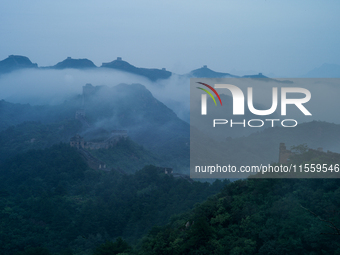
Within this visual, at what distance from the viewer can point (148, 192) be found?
34000mm

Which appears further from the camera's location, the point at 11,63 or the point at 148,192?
the point at 11,63

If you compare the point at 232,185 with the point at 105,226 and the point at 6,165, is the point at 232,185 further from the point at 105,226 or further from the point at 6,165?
the point at 6,165

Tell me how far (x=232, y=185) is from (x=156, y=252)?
545 cm

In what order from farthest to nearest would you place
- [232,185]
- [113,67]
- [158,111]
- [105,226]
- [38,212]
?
[113,67]
[158,111]
[38,212]
[105,226]
[232,185]

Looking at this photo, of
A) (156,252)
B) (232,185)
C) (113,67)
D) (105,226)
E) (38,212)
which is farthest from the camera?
(113,67)

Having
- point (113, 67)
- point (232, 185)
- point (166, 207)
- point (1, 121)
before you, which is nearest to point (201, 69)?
point (113, 67)

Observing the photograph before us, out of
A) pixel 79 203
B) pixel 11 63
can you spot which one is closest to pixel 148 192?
pixel 79 203

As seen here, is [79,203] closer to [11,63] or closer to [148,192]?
[148,192]

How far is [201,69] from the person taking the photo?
8581 cm

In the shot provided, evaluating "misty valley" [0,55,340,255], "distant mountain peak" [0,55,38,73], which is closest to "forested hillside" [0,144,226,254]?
"misty valley" [0,55,340,255]

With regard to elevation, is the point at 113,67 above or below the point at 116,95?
above

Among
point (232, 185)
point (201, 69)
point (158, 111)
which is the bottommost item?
point (232, 185)

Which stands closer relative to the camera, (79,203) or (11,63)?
(79,203)

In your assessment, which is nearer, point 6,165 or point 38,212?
point 38,212
